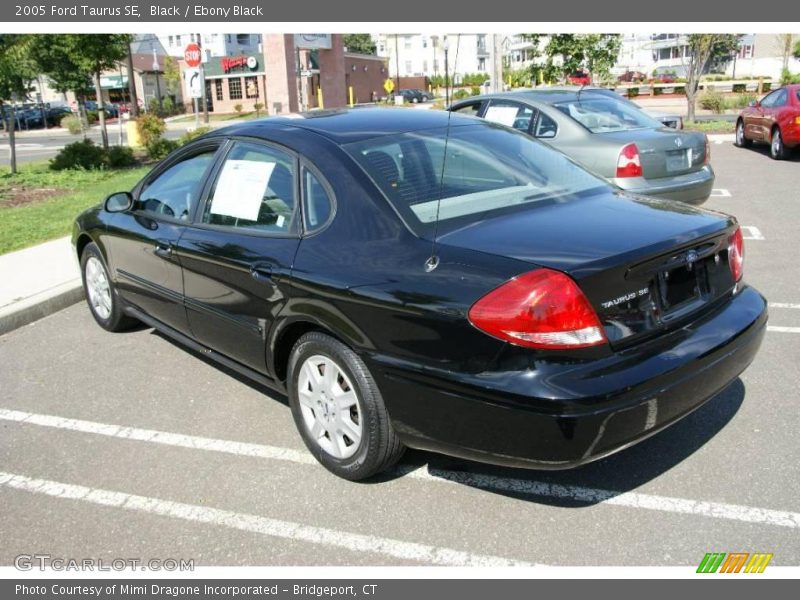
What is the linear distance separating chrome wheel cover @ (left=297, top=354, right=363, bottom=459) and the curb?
360cm

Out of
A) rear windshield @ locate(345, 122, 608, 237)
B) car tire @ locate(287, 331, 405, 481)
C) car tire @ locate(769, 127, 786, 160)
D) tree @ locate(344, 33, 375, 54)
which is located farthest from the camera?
tree @ locate(344, 33, 375, 54)

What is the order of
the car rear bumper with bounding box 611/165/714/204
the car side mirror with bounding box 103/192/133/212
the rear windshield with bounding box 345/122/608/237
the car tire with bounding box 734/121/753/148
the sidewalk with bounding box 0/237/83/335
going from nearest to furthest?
the rear windshield with bounding box 345/122/608/237 < the car side mirror with bounding box 103/192/133/212 < the sidewalk with bounding box 0/237/83/335 < the car rear bumper with bounding box 611/165/714/204 < the car tire with bounding box 734/121/753/148

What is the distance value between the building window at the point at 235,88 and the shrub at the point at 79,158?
48032mm

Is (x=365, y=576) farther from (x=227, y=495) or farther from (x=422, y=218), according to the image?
(x=422, y=218)

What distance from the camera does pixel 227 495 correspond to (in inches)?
134

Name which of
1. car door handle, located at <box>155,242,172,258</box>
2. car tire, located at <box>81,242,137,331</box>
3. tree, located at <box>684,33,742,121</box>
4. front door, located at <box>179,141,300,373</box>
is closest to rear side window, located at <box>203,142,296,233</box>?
front door, located at <box>179,141,300,373</box>

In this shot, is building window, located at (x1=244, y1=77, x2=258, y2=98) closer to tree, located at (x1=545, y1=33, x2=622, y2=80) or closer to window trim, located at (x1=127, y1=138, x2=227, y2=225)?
tree, located at (x1=545, y1=33, x2=622, y2=80)

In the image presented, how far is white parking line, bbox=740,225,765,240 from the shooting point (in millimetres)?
7821

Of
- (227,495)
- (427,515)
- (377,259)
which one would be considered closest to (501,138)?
(377,259)

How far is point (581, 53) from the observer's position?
22.3m

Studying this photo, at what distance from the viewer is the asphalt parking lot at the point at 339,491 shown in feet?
9.62

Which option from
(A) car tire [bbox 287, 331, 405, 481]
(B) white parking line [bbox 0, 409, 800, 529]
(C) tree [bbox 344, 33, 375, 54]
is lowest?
(B) white parking line [bbox 0, 409, 800, 529]

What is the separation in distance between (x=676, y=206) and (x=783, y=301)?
2777 millimetres

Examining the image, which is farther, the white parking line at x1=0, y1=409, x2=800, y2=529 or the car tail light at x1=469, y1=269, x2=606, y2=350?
A: the white parking line at x1=0, y1=409, x2=800, y2=529
